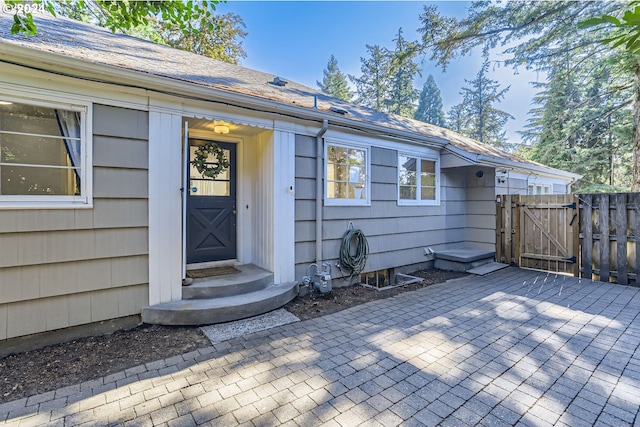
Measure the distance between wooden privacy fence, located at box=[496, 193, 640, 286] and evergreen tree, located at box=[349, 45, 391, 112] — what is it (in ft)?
58.9

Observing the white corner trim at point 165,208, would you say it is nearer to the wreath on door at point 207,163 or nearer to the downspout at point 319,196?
the wreath on door at point 207,163

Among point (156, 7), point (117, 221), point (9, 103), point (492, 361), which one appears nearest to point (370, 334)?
point (492, 361)

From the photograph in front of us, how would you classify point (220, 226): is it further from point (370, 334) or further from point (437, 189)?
point (437, 189)

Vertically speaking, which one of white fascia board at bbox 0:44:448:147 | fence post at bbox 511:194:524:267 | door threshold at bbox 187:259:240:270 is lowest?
door threshold at bbox 187:259:240:270

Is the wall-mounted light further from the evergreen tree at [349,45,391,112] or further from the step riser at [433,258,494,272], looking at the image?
the evergreen tree at [349,45,391,112]

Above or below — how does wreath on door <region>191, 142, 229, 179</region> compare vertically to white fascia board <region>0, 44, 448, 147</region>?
below

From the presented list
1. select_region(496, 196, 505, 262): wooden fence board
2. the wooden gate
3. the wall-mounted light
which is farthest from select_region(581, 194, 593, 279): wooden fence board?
the wall-mounted light

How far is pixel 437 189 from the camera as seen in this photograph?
21.9 feet

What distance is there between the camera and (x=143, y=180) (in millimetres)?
3389

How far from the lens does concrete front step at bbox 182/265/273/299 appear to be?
12.1 feet

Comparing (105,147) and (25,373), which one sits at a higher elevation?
(105,147)

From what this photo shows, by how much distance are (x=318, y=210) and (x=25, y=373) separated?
3574 mm

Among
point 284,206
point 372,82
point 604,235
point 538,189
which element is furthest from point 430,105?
point 284,206

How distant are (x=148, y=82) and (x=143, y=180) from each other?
3.51 ft
